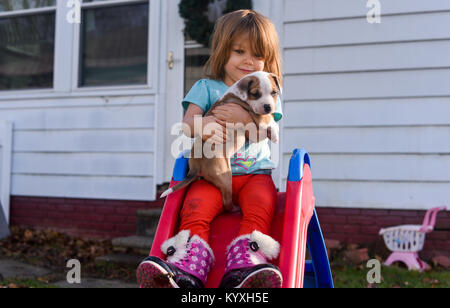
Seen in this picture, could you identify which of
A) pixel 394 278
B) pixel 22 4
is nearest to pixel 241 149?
pixel 394 278

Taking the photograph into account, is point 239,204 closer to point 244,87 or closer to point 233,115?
point 233,115

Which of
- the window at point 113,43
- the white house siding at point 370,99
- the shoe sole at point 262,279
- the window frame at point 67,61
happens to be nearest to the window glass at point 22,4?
the window frame at point 67,61

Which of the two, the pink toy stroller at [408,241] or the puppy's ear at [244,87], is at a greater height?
the puppy's ear at [244,87]

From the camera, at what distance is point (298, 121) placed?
161 inches

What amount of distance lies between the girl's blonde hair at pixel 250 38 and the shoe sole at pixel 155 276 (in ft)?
3.27

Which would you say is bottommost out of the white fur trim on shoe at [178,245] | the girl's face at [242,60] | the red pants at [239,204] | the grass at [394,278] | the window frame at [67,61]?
the grass at [394,278]

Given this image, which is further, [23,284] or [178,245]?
[23,284]

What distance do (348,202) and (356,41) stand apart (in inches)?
58.5

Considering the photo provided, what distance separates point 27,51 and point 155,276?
14.7 ft

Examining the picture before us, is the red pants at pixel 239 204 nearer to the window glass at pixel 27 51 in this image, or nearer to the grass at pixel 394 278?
the grass at pixel 394 278

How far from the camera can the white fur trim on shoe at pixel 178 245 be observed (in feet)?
5.50

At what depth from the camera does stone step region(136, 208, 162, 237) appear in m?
4.20

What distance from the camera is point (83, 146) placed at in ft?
15.6

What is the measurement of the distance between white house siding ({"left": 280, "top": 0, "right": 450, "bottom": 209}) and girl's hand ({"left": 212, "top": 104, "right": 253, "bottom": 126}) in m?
2.25
